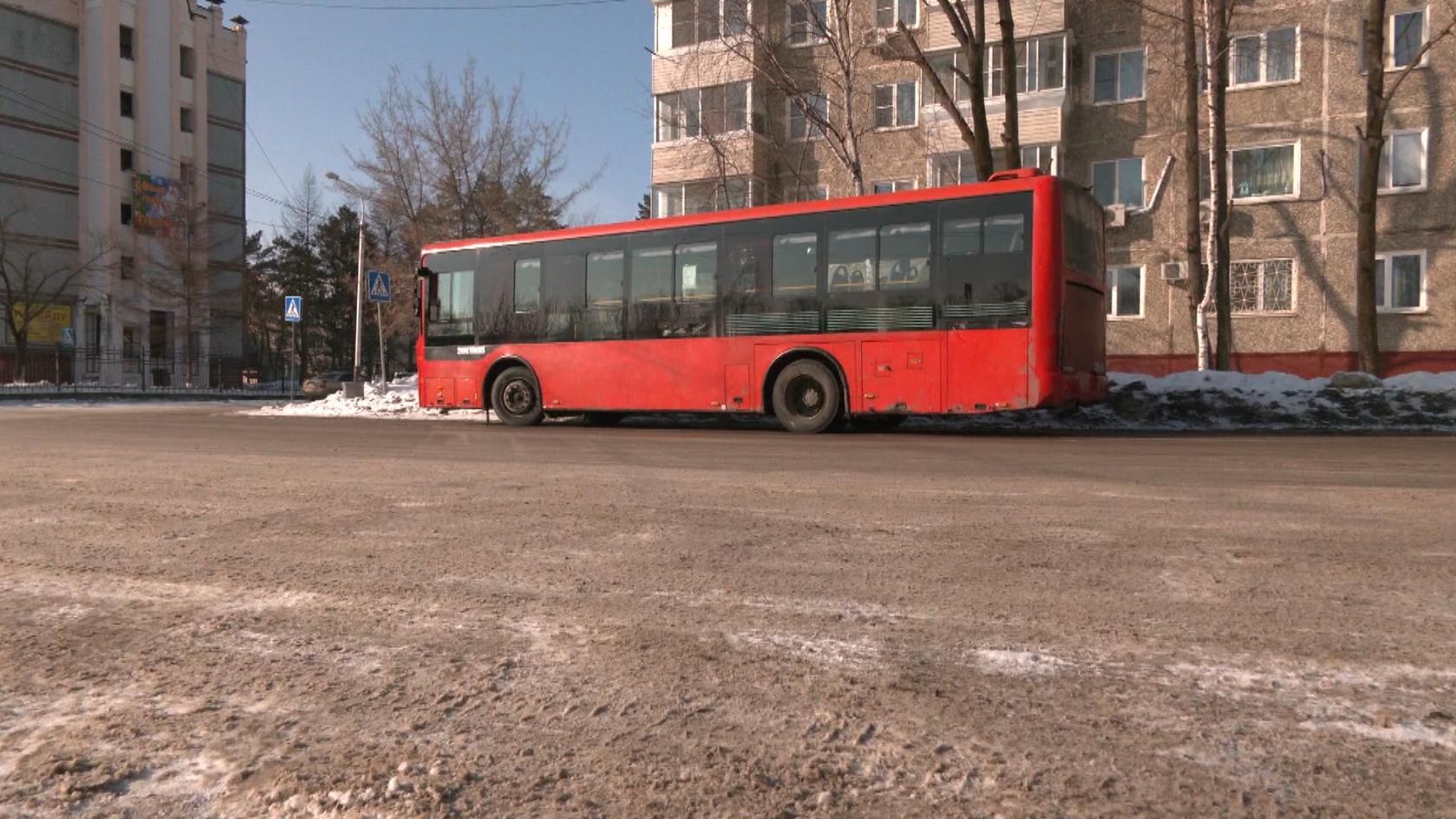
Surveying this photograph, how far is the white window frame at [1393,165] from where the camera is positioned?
24.0 m

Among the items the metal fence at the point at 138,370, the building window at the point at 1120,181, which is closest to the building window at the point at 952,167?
the building window at the point at 1120,181

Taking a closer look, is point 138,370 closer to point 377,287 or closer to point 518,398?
point 377,287

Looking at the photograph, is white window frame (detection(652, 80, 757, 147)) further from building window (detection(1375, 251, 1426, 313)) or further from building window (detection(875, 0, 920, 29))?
building window (detection(1375, 251, 1426, 313))

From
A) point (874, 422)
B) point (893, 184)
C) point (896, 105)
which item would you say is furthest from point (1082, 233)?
point (896, 105)

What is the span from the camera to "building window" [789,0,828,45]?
20609 mm

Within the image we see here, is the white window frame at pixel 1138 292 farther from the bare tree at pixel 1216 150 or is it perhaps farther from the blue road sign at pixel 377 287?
the blue road sign at pixel 377 287

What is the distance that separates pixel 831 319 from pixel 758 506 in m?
7.37

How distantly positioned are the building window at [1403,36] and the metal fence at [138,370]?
43004 millimetres

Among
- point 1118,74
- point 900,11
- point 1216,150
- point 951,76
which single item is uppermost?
point 900,11

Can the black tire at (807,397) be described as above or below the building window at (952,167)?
below

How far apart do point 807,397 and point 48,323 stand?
4882 cm

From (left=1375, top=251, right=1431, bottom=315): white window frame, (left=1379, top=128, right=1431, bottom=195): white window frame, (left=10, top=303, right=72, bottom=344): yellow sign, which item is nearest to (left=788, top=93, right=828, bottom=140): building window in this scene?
(left=1379, top=128, right=1431, bottom=195): white window frame

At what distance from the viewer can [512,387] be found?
15820 mm

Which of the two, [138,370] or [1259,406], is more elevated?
[138,370]
